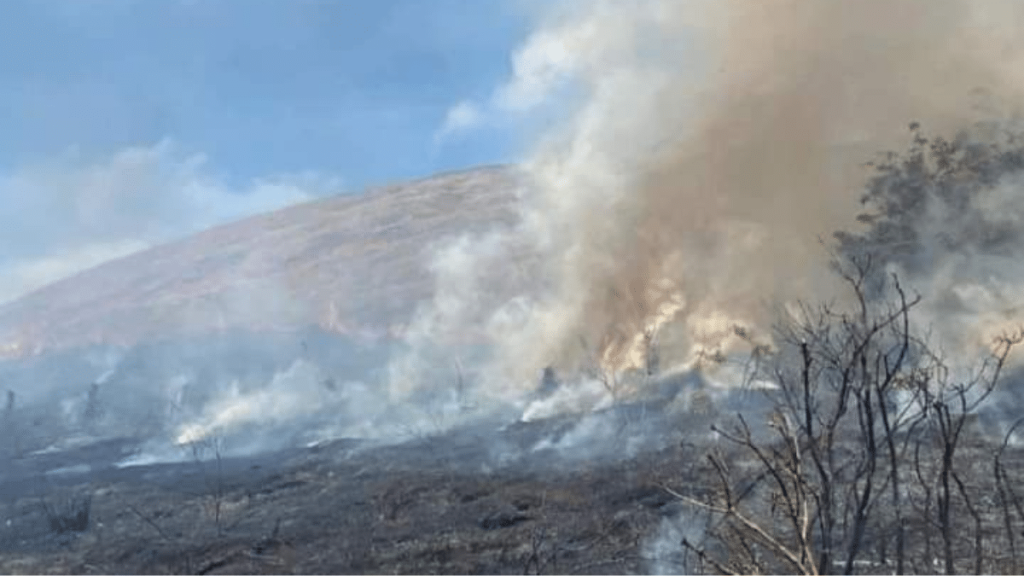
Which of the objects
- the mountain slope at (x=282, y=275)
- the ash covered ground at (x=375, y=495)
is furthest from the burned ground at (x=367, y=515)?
the mountain slope at (x=282, y=275)

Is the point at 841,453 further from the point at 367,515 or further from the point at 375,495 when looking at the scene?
the point at 375,495

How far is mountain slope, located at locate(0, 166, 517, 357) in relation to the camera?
78.4 meters

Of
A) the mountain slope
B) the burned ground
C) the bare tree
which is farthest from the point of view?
the mountain slope

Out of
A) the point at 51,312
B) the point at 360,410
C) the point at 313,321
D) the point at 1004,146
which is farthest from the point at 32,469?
the point at 51,312

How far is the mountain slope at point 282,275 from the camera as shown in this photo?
78.4 metres

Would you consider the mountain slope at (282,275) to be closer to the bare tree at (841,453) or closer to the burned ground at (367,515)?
the burned ground at (367,515)

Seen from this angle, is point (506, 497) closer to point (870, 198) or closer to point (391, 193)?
point (870, 198)

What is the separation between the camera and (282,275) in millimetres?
86938

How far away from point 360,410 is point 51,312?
66.9 meters

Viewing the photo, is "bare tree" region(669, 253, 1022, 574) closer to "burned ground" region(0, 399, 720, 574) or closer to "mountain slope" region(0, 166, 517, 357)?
"burned ground" region(0, 399, 720, 574)

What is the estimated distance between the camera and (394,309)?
7481 centimetres

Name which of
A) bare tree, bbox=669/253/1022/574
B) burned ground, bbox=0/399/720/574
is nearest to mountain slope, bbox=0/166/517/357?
burned ground, bbox=0/399/720/574

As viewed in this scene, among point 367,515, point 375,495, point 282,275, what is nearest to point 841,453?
point 367,515

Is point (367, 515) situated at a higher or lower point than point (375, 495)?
lower
